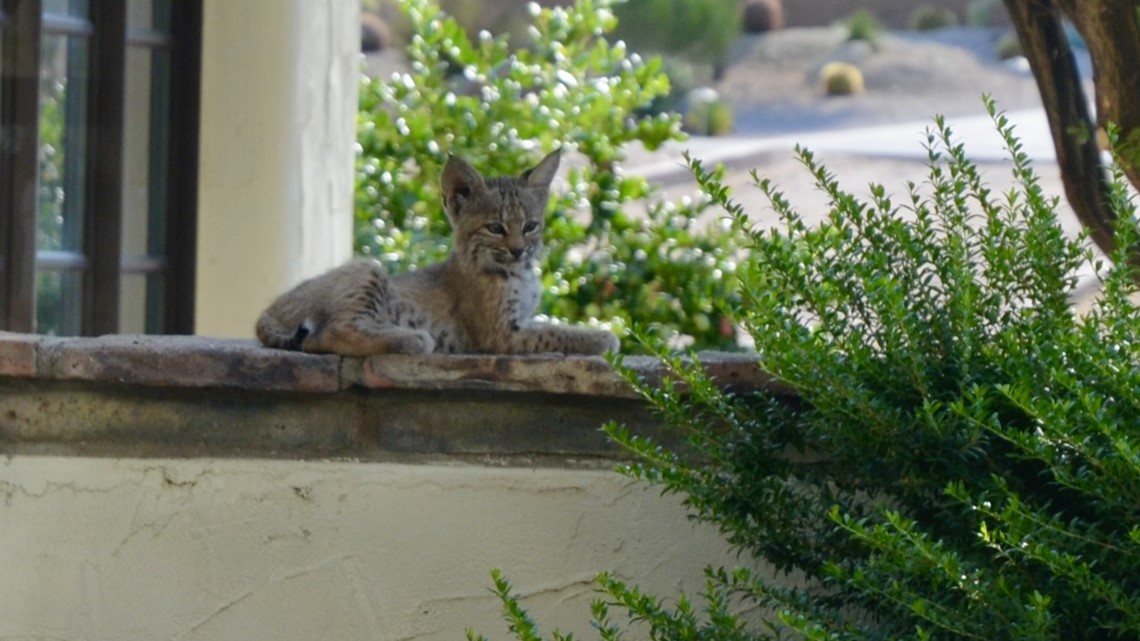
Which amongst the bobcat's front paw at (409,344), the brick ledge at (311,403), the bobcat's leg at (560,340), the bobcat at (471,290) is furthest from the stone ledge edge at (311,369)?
the bobcat's leg at (560,340)

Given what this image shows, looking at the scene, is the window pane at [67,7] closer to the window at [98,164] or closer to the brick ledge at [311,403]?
the window at [98,164]

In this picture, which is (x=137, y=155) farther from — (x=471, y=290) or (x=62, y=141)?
(x=471, y=290)

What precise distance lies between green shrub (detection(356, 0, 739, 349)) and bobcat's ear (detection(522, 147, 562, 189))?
214 cm

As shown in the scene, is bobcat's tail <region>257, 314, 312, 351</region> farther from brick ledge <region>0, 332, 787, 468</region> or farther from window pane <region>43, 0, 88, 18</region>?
window pane <region>43, 0, 88, 18</region>

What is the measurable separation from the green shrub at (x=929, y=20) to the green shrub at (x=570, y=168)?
19.4 meters

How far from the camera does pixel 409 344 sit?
308 cm

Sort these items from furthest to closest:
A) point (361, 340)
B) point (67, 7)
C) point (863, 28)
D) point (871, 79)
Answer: point (863, 28)
point (871, 79)
point (67, 7)
point (361, 340)

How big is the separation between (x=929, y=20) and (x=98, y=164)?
69.3 ft

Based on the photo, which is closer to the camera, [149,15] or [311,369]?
[311,369]

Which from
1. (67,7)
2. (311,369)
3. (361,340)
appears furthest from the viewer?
(67,7)

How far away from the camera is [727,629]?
2209mm

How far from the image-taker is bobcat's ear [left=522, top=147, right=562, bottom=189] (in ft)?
12.8

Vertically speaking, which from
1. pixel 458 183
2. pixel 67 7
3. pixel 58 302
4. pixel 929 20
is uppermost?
pixel 929 20

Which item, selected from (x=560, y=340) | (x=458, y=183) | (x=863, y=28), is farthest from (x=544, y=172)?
(x=863, y=28)
